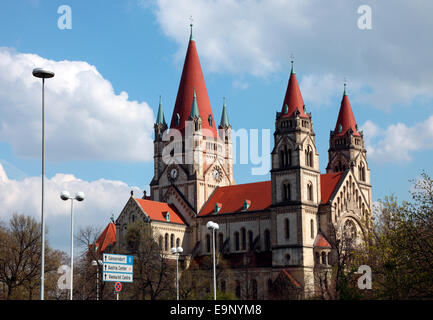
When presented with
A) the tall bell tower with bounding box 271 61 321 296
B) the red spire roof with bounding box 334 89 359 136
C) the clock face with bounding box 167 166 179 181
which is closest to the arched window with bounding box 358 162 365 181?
the red spire roof with bounding box 334 89 359 136

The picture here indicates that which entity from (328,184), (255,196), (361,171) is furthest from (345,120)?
(255,196)

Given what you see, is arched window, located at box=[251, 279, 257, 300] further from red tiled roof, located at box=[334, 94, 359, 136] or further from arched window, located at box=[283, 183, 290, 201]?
red tiled roof, located at box=[334, 94, 359, 136]

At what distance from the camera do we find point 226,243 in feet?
295

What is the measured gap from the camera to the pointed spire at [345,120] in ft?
314

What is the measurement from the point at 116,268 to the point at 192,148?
200 ft

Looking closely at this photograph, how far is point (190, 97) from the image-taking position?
9894cm

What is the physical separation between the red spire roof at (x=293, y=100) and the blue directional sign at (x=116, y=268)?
5002cm

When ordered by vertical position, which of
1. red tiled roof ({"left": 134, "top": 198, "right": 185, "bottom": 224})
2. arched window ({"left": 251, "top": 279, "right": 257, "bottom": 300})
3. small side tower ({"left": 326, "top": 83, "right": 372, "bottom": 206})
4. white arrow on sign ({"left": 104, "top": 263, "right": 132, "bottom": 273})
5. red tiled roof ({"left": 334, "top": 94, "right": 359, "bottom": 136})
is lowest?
arched window ({"left": 251, "top": 279, "right": 257, "bottom": 300})

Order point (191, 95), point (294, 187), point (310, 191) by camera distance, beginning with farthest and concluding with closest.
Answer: point (191, 95)
point (310, 191)
point (294, 187)

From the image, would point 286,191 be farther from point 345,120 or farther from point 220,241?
point 345,120

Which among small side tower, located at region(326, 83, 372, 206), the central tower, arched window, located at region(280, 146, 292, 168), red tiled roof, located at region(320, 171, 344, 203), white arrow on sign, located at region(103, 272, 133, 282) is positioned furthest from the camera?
the central tower

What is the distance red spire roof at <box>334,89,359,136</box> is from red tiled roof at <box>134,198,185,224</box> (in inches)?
985

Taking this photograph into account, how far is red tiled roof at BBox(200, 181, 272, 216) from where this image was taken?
89250 millimetres
